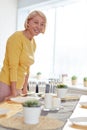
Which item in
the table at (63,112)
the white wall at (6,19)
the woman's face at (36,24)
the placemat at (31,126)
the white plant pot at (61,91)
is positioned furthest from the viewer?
the white wall at (6,19)

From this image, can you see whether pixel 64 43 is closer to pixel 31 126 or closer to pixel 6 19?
pixel 6 19

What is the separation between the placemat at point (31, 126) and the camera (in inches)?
47.0

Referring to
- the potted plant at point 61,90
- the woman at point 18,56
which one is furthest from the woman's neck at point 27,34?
the potted plant at point 61,90

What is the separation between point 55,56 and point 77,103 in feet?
8.16

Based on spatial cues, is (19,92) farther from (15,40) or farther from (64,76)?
(64,76)

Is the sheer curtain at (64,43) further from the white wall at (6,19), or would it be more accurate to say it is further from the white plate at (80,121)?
the white plate at (80,121)

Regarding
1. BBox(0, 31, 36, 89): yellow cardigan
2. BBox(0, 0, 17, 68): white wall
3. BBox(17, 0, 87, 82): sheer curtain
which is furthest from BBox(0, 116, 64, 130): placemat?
BBox(0, 0, 17, 68): white wall

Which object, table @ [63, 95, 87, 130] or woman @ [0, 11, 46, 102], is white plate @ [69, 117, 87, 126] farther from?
woman @ [0, 11, 46, 102]

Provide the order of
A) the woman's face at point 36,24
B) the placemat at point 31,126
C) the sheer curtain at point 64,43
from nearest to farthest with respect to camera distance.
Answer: the placemat at point 31,126, the woman's face at point 36,24, the sheer curtain at point 64,43

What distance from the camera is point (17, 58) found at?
6.82ft

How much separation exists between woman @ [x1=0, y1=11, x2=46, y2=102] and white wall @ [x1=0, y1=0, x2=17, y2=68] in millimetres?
1981

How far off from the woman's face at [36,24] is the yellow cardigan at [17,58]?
0.30 ft

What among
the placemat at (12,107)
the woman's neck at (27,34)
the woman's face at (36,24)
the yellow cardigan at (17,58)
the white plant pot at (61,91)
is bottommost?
the placemat at (12,107)

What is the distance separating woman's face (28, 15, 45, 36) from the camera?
2.14 m
